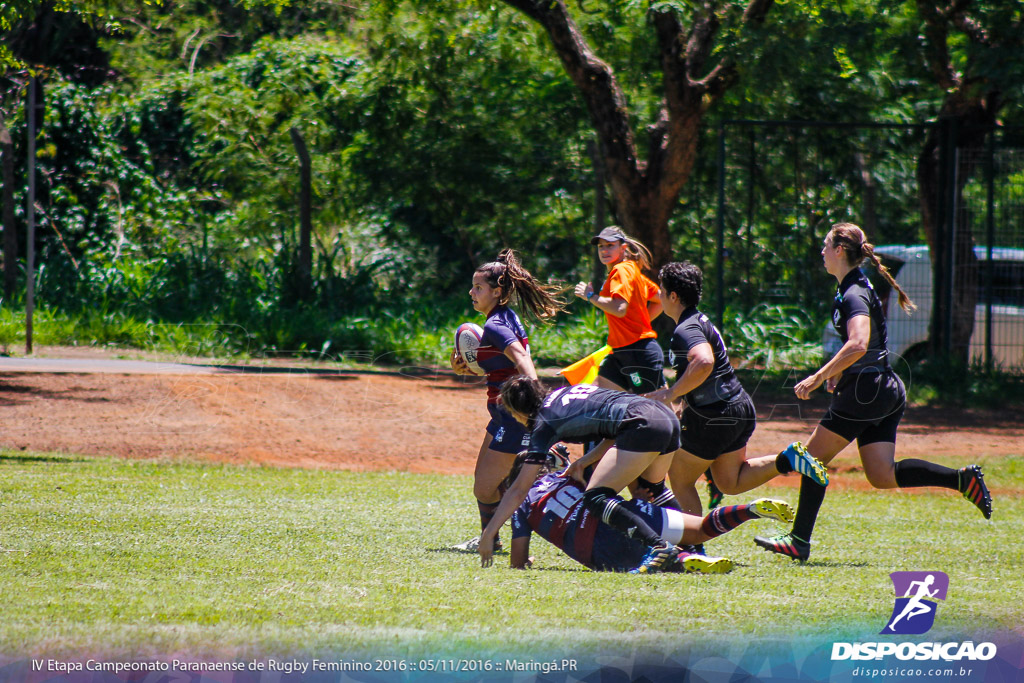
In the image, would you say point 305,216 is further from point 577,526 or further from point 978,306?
point 577,526

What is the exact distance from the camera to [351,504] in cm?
796

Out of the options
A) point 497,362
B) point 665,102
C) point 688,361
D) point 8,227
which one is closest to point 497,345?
point 497,362

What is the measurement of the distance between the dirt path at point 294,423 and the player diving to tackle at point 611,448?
4.68 meters

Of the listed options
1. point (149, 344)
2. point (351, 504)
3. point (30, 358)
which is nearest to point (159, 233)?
point (149, 344)

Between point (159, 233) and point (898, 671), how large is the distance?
1888 cm

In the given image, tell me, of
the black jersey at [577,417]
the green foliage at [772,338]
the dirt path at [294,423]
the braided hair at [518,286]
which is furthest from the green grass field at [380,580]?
the green foliage at [772,338]

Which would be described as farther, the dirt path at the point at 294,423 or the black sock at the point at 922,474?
the dirt path at the point at 294,423

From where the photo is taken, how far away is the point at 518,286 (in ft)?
21.5

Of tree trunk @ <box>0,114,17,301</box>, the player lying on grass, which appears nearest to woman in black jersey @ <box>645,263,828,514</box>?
the player lying on grass

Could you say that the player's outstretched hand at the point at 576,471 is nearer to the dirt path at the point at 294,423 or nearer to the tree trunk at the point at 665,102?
the dirt path at the point at 294,423

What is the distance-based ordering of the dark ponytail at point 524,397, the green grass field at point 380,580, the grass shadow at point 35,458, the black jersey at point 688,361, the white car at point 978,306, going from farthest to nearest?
the white car at point 978,306 → the grass shadow at point 35,458 → the black jersey at point 688,361 → the dark ponytail at point 524,397 → the green grass field at point 380,580

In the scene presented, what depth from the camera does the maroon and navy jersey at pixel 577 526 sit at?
5.71 m

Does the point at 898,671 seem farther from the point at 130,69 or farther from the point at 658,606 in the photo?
the point at 130,69

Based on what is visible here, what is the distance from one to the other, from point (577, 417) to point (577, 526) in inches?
25.1
